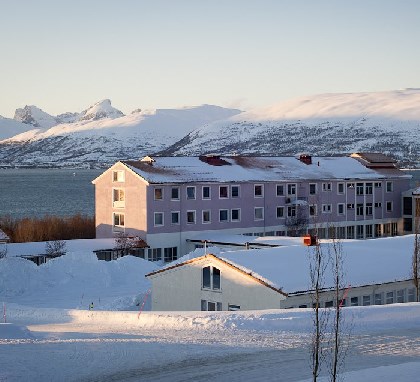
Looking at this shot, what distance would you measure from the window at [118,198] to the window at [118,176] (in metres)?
0.78

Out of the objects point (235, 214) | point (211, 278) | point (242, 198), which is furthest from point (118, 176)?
point (211, 278)

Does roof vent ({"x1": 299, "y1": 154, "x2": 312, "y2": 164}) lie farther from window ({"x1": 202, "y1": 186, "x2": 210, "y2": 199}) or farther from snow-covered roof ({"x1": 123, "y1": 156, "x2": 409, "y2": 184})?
window ({"x1": 202, "y1": 186, "x2": 210, "y2": 199})

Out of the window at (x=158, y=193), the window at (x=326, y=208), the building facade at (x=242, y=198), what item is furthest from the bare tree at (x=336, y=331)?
the window at (x=326, y=208)

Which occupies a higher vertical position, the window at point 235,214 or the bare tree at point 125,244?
the window at point 235,214

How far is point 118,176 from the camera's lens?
67625mm

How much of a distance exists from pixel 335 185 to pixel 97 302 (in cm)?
3783

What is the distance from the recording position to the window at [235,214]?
68688 mm

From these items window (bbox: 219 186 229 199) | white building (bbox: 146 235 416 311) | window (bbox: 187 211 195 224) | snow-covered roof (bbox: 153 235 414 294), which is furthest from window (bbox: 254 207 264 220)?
white building (bbox: 146 235 416 311)

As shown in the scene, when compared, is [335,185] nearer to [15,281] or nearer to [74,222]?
[74,222]

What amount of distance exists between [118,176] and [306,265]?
34.1m

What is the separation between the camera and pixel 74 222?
74875 mm

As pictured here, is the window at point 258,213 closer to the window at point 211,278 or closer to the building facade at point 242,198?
the building facade at point 242,198

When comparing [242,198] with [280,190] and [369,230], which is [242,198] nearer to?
[280,190]

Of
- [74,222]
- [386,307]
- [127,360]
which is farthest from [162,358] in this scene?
[74,222]
